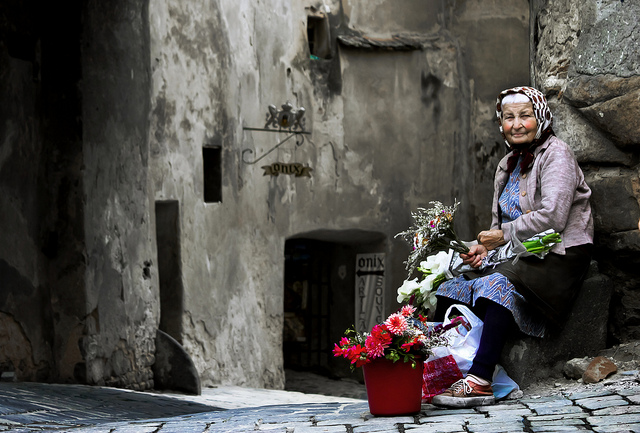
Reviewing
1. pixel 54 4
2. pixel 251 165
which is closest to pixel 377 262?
pixel 251 165

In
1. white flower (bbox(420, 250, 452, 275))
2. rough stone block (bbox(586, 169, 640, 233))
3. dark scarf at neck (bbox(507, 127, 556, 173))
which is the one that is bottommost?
white flower (bbox(420, 250, 452, 275))

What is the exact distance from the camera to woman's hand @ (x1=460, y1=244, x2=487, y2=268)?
4922 millimetres

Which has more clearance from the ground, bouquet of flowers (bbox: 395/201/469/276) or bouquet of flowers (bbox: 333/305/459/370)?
bouquet of flowers (bbox: 395/201/469/276)

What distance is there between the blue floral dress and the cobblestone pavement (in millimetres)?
357

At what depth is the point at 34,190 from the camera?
8078 millimetres

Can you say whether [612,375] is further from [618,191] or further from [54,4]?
[54,4]

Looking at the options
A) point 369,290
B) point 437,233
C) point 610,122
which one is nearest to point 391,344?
point 437,233

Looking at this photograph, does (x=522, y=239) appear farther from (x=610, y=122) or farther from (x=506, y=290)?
(x=610, y=122)

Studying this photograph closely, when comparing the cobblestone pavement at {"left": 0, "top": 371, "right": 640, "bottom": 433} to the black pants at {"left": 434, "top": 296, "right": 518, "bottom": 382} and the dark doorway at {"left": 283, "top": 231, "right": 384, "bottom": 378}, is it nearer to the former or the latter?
the black pants at {"left": 434, "top": 296, "right": 518, "bottom": 382}

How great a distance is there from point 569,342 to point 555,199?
80 centimetres

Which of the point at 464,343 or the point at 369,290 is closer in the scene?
the point at 464,343

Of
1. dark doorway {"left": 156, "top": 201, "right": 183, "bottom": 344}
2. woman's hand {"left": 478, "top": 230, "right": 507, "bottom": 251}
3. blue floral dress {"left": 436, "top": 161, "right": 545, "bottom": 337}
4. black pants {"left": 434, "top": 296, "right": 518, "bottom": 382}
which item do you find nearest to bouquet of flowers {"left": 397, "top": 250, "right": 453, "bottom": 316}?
blue floral dress {"left": 436, "top": 161, "right": 545, "bottom": 337}

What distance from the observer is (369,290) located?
12805 millimetres

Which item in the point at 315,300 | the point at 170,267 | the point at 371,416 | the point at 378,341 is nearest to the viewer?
the point at 378,341
